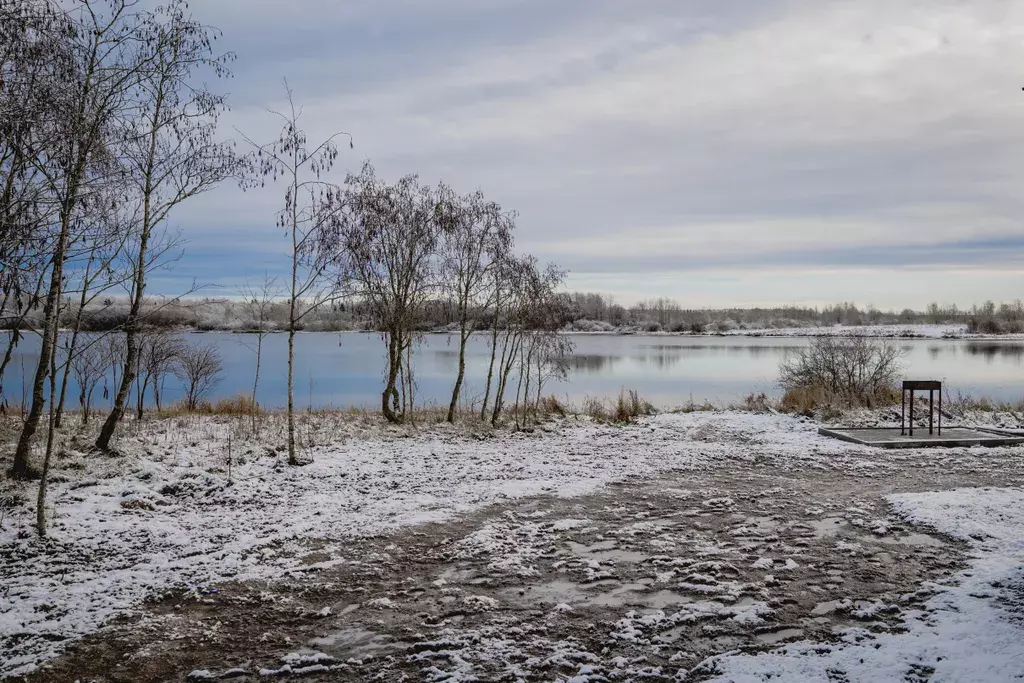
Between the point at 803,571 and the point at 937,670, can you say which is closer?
the point at 937,670

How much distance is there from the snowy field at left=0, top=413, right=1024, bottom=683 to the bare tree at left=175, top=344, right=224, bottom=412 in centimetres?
898

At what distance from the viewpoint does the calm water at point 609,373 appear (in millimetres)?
23438

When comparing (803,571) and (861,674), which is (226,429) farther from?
(861,674)

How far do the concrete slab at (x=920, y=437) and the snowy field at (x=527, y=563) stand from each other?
115cm

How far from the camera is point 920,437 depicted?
1118cm

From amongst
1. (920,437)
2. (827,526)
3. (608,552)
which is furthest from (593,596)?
(920,437)

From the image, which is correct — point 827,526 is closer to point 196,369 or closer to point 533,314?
point 533,314

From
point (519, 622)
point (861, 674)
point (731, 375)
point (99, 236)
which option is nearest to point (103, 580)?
point (519, 622)

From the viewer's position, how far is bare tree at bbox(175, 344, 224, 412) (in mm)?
17650

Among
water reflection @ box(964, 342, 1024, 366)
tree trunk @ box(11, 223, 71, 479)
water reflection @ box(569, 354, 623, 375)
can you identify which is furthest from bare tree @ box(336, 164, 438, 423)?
water reflection @ box(964, 342, 1024, 366)

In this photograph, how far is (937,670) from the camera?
11.0 feet

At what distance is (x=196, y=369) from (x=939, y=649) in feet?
59.4

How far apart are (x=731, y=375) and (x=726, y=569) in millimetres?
30152

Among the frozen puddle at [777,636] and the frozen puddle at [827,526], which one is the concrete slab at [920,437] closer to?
the frozen puddle at [827,526]
